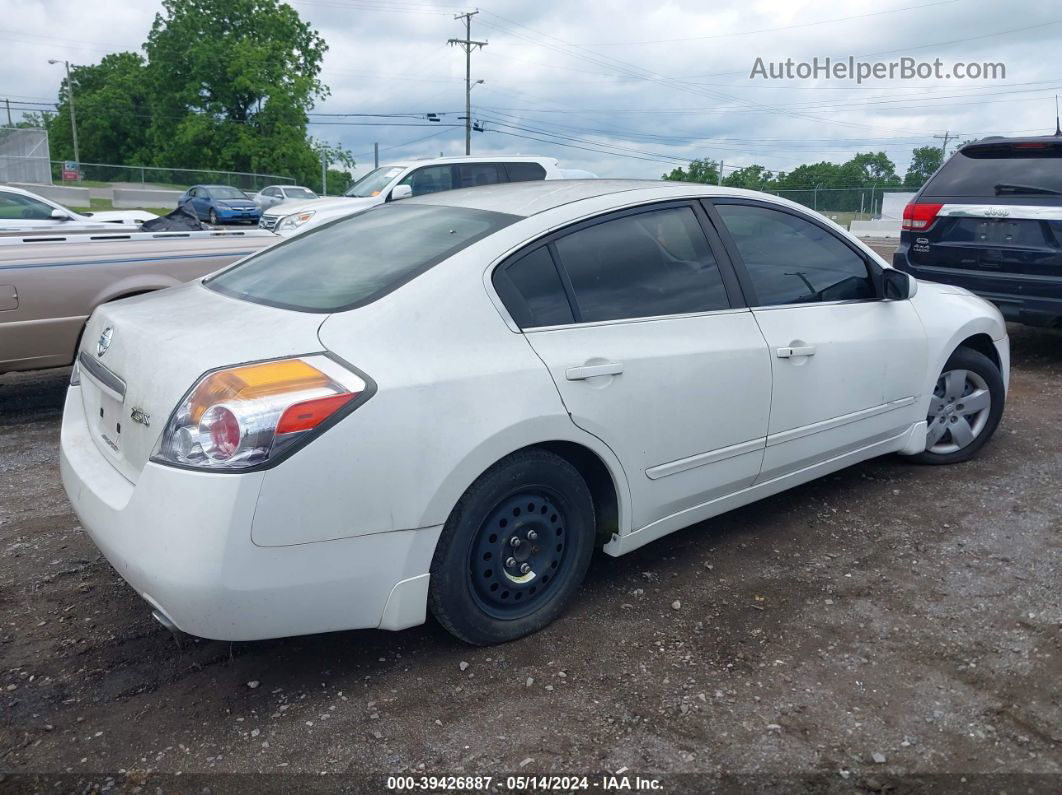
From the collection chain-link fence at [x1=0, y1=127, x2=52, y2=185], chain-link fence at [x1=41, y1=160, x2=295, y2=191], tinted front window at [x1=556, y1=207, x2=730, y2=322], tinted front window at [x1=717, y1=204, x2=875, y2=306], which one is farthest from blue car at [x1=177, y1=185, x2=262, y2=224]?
tinted front window at [x1=556, y1=207, x2=730, y2=322]

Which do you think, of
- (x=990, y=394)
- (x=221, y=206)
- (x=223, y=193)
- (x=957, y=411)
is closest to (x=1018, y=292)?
(x=990, y=394)

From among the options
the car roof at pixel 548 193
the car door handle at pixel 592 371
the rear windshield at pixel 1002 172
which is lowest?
the car door handle at pixel 592 371

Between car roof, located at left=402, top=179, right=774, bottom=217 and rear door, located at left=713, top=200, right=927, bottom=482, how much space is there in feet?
0.55

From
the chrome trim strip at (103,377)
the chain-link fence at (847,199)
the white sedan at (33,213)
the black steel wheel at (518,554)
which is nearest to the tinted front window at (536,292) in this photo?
the black steel wheel at (518,554)

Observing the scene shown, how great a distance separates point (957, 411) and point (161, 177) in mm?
46033

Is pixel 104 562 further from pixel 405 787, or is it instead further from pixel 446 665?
pixel 405 787

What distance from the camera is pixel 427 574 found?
2797 millimetres

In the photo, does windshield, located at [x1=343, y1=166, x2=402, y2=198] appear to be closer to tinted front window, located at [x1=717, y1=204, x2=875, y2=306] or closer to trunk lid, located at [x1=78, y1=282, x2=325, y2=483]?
tinted front window, located at [x1=717, y1=204, x2=875, y2=306]

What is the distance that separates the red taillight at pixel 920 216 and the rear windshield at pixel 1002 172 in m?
0.13

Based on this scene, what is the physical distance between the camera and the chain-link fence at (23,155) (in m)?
36.3

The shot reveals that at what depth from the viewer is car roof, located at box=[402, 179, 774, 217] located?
136 inches

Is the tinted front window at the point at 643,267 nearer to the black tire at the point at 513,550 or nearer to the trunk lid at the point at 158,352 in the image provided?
the black tire at the point at 513,550

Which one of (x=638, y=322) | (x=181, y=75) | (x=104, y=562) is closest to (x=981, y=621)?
(x=638, y=322)

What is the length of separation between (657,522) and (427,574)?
3.45ft
